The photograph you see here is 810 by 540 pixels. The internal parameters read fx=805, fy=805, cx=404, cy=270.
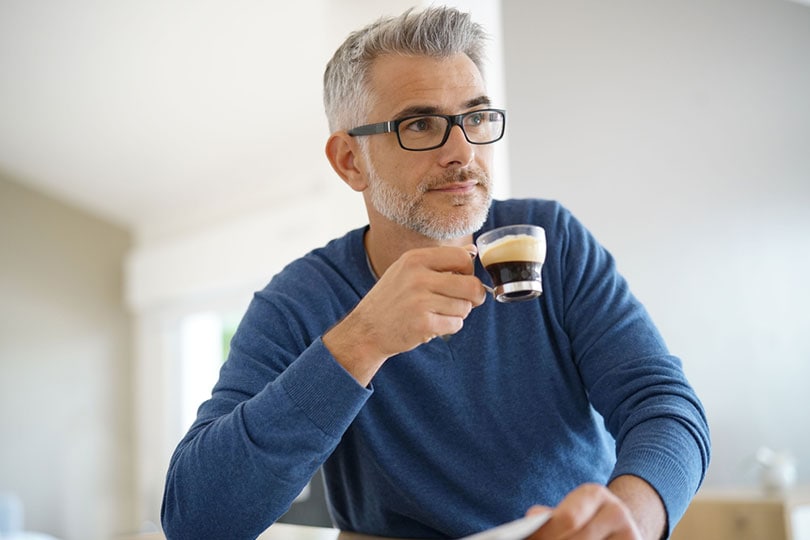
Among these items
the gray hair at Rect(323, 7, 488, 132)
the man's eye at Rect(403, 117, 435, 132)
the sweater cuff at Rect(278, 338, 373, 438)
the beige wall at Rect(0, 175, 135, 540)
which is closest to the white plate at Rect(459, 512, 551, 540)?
the sweater cuff at Rect(278, 338, 373, 438)

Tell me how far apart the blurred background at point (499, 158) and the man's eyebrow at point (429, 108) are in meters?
1.52

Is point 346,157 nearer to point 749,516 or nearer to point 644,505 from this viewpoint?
point 644,505

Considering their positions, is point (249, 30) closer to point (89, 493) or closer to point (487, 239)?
point (487, 239)

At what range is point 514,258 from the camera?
127 centimetres

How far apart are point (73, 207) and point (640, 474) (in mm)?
6696

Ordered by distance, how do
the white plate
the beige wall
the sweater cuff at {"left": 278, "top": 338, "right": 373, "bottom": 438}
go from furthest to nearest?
the beige wall < the sweater cuff at {"left": 278, "top": 338, "right": 373, "bottom": 438} < the white plate

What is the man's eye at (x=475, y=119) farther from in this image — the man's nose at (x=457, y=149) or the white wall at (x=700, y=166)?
the white wall at (x=700, y=166)

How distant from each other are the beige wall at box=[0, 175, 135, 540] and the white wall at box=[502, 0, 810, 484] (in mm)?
4838

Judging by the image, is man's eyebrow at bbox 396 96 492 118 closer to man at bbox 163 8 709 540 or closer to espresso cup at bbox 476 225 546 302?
man at bbox 163 8 709 540

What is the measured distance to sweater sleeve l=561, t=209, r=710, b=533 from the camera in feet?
3.78

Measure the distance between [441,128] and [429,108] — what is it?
0.15 ft

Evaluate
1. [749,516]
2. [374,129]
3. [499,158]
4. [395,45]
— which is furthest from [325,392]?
[749,516]

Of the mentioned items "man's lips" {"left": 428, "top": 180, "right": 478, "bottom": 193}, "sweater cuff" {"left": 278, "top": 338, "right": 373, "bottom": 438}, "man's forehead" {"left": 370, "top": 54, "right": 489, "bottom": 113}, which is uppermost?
"man's forehead" {"left": 370, "top": 54, "right": 489, "bottom": 113}

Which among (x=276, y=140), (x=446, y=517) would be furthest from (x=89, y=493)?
(x=446, y=517)
